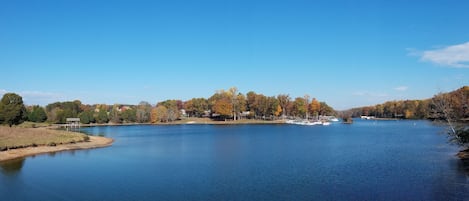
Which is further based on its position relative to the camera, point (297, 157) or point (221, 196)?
point (297, 157)

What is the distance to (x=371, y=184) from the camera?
2536cm

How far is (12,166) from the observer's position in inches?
1399

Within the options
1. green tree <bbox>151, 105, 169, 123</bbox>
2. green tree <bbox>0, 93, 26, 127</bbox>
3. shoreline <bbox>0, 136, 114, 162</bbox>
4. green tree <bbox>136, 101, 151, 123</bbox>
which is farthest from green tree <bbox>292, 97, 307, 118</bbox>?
shoreline <bbox>0, 136, 114, 162</bbox>

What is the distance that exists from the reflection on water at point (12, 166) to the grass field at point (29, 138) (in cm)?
537

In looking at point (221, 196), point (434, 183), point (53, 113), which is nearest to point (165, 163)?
point (221, 196)

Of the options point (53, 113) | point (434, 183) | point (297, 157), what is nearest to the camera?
point (434, 183)

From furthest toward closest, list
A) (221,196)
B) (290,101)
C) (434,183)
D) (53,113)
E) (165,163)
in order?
(290,101) < (53,113) < (165,163) < (434,183) < (221,196)

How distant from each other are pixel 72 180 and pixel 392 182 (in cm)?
2387

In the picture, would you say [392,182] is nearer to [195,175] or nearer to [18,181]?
[195,175]

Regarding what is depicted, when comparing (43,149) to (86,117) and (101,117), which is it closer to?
(86,117)

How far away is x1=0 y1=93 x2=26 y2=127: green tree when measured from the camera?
79.5 m

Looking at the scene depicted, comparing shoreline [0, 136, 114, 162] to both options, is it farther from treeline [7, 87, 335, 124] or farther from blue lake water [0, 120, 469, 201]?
treeline [7, 87, 335, 124]

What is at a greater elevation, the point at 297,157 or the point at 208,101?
the point at 208,101

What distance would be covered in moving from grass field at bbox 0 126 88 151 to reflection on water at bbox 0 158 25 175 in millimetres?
5374
